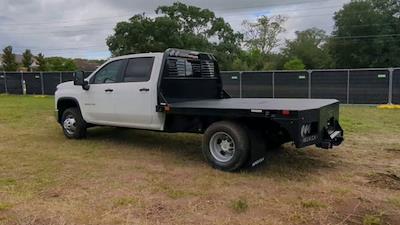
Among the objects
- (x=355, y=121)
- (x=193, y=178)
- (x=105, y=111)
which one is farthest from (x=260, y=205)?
(x=355, y=121)

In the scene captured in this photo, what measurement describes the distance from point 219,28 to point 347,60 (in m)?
16.6

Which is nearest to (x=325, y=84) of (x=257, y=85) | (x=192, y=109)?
(x=257, y=85)

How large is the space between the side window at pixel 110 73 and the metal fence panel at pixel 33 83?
20.2 meters

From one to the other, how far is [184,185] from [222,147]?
108cm

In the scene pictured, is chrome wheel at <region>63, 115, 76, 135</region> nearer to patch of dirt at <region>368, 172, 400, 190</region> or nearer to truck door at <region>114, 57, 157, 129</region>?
truck door at <region>114, 57, 157, 129</region>

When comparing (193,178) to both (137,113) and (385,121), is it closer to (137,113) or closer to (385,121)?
(137,113)

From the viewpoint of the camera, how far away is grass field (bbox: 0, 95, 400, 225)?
177 inches

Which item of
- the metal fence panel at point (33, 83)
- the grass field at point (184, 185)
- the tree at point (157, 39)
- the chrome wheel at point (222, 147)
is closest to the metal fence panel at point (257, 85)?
the grass field at point (184, 185)

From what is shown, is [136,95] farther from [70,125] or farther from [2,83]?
[2,83]

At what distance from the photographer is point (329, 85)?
1795 centimetres

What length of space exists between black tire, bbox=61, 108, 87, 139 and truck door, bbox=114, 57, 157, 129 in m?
1.25

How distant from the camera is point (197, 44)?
49.0 metres

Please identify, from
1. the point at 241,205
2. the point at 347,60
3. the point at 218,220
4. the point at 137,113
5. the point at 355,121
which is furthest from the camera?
the point at 347,60

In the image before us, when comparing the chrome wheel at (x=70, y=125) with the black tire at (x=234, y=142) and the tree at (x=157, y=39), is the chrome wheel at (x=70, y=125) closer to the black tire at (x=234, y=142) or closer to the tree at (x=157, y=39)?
the black tire at (x=234, y=142)
